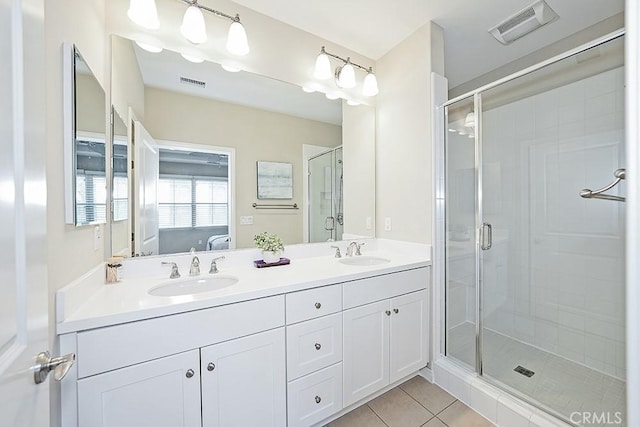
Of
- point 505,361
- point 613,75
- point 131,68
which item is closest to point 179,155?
point 131,68

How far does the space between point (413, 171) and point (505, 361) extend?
5.17 ft

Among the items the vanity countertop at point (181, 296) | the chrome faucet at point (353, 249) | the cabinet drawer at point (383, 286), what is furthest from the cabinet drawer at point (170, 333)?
the chrome faucet at point (353, 249)

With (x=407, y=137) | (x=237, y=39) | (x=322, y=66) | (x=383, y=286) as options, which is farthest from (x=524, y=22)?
(x=383, y=286)

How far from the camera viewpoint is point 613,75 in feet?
5.78

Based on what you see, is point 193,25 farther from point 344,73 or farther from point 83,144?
point 344,73

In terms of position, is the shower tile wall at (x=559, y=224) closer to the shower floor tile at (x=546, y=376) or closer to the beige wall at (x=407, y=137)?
the shower floor tile at (x=546, y=376)

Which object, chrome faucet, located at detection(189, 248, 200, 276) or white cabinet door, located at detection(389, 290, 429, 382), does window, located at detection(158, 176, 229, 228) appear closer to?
chrome faucet, located at detection(189, 248, 200, 276)

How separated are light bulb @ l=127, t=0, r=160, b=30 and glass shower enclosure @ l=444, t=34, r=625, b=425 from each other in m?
1.90

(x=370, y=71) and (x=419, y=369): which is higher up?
(x=370, y=71)

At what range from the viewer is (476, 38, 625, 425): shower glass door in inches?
70.1

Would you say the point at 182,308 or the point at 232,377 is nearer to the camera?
the point at 182,308

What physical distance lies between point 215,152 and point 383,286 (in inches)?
53.8

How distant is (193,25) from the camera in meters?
1.48

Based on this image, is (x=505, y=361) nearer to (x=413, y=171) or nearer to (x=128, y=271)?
(x=413, y=171)
